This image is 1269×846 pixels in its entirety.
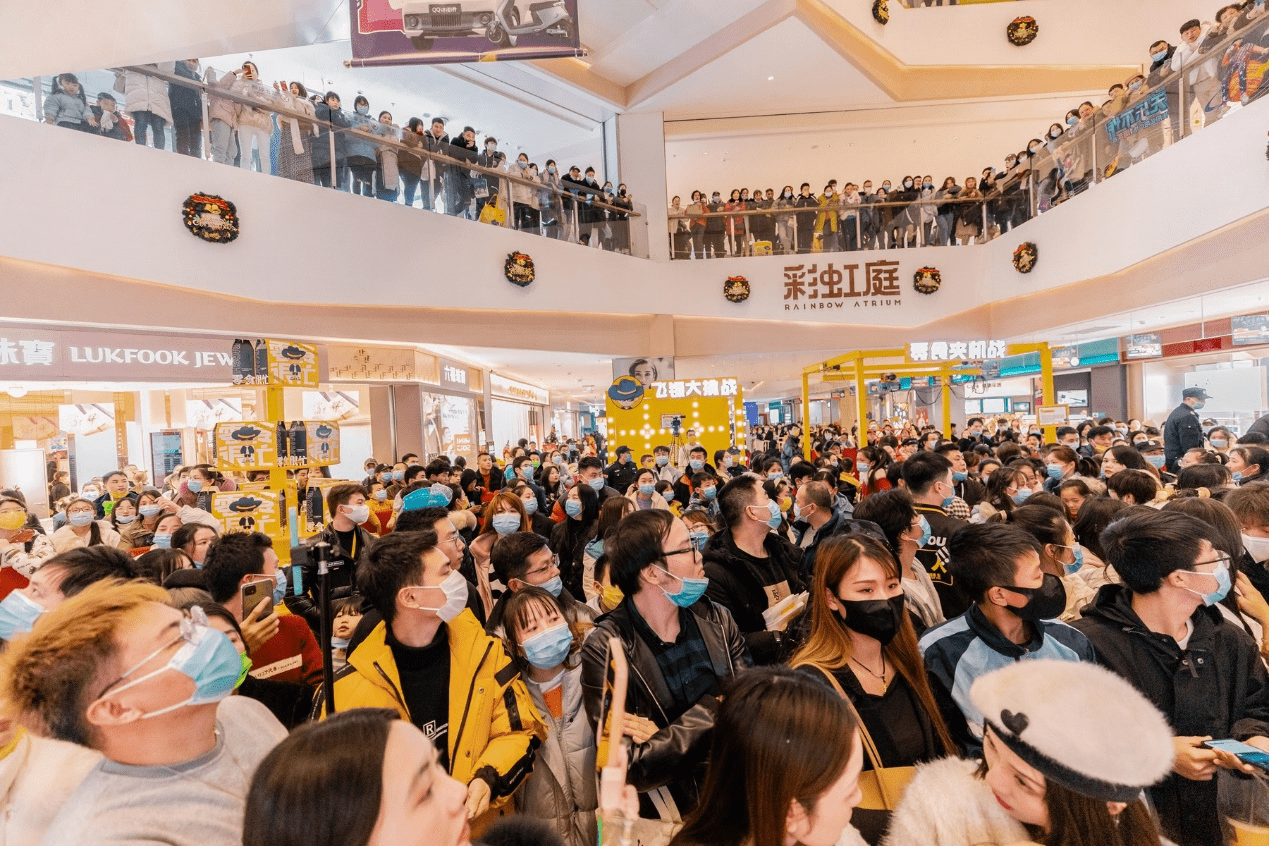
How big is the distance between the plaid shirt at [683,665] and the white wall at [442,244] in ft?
27.0

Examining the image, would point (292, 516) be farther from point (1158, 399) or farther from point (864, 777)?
point (1158, 399)

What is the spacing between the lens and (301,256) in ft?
31.3

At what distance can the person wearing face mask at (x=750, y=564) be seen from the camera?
3385 millimetres

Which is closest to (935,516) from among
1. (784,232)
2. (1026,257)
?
(1026,257)

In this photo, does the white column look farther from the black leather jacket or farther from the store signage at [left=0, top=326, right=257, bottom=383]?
the black leather jacket

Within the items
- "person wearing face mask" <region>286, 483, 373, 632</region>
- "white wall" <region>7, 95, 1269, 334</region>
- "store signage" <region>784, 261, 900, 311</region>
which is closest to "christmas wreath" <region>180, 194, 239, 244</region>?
"white wall" <region>7, 95, 1269, 334</region>

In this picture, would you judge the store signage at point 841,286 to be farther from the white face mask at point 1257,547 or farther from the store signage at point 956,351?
the white face mask at point 1257,547

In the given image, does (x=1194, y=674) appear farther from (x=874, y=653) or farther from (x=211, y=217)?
(x=211, y=217)

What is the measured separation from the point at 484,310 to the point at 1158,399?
17782mm

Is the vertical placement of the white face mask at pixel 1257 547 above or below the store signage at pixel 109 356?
below

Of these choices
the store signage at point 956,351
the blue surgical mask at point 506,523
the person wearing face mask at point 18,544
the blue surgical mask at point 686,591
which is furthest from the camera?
the store signage at point 956,351

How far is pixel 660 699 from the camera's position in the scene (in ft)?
7.27

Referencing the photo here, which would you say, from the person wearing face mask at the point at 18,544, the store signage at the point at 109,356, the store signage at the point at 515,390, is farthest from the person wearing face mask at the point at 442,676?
the store signage at the point at 515,390

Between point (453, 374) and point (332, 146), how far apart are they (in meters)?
5.80
